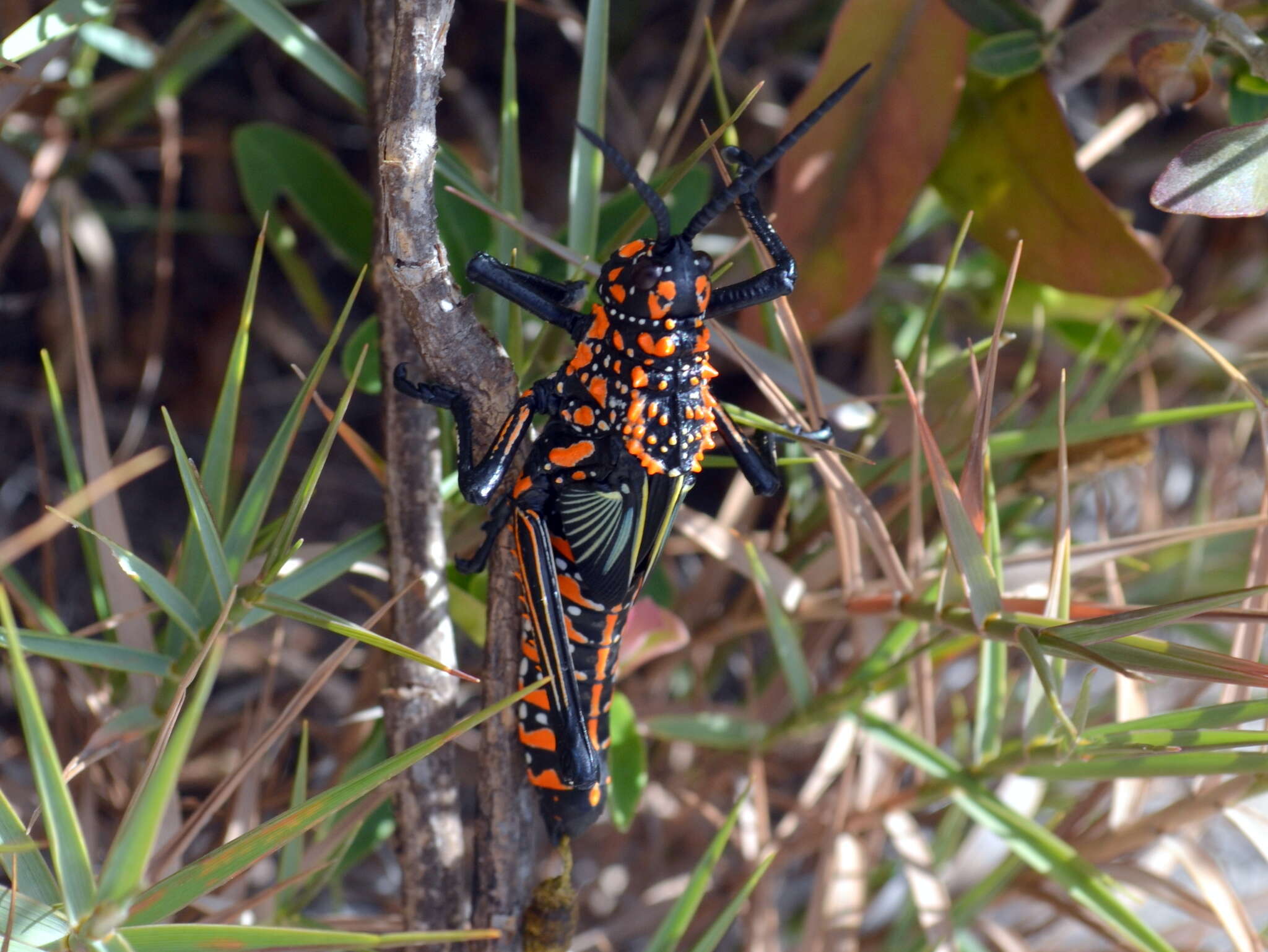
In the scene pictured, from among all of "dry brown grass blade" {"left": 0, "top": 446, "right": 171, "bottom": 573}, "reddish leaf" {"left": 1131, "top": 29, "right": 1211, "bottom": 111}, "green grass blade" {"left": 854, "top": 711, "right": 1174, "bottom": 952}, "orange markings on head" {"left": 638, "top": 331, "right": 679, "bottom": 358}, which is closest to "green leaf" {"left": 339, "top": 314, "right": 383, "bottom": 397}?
"dry brown grass blade" {"left": 0, "top": 446, "right": 171, "bottom": 573}

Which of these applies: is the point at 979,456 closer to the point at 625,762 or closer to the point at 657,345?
the point at 657,345

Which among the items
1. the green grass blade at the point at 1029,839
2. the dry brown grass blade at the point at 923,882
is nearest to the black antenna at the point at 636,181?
the green grass blade at the point at 1029,839

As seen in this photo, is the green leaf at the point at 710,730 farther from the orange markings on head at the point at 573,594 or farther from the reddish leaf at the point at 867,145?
the reddish leaf at the point at 867,145

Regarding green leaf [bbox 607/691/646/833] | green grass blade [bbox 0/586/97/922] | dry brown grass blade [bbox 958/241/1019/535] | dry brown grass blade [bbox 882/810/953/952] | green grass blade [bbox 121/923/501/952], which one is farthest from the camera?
dry brown grass blade [bbox 882/810/953/952]

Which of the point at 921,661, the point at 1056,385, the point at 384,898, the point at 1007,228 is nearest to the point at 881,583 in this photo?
the point at 921,661

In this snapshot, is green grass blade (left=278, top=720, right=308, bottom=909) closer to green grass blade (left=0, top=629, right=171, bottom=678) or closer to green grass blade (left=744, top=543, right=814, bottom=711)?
green grass blade (left=0, top=629, right=171, bottom=678)

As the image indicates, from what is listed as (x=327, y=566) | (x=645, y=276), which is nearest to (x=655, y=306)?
(x=645, y=276)
